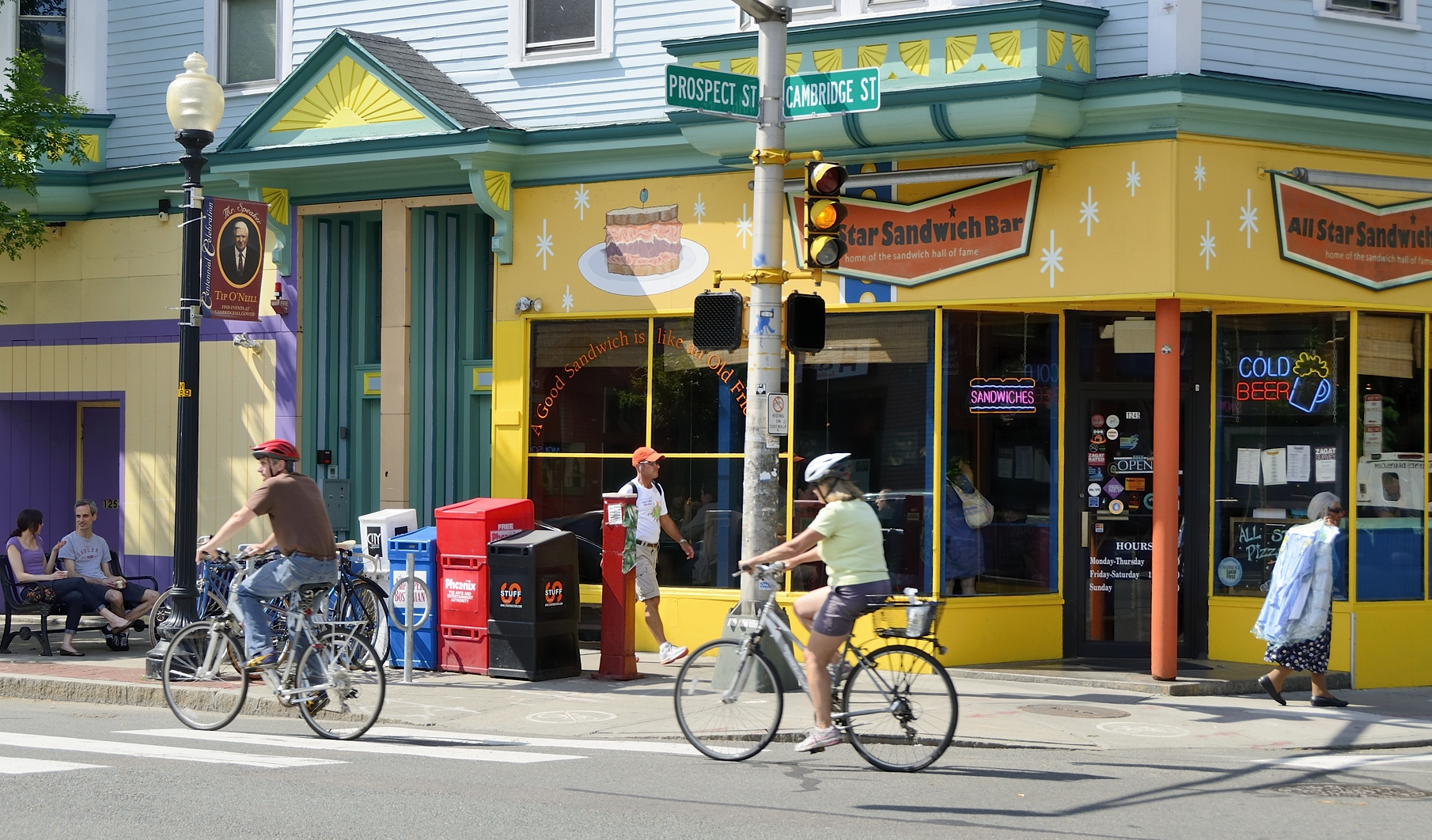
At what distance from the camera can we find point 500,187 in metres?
15.1

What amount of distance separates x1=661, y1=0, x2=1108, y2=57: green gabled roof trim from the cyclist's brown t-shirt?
5760mm

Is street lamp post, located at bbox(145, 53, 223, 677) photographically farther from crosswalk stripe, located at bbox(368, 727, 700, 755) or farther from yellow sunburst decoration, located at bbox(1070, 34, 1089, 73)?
yellow sunburst decoration, located at bbox(1070, 34, 1089, 73)

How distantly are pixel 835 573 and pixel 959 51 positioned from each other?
213 inches

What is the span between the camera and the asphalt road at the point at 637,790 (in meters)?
7.35

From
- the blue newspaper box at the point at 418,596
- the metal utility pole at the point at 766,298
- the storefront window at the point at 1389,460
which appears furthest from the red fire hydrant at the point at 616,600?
the storefront window at the point at 1389,460

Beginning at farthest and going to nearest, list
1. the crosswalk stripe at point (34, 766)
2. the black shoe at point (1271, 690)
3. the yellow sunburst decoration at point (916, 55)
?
1. the yellow sunburst decoration at point (916, 55)
2. the black shoe at point (1271, 690)
3. the crosswalk stripe at point (34, 766)

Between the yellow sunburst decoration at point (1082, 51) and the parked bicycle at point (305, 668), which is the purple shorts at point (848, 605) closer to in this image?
the parked bicycle at point (305, 668)

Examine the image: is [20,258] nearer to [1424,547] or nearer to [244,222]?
[244,222]

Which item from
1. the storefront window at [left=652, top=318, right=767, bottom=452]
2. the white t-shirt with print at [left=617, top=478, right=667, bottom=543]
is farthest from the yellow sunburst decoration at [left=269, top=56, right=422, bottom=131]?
the white t-shirt with print at [left=617, top=478, right=667, bottom=543]

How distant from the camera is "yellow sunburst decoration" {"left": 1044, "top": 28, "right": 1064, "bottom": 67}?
1246cm

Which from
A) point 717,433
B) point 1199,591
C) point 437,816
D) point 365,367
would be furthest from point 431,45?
point 437,816

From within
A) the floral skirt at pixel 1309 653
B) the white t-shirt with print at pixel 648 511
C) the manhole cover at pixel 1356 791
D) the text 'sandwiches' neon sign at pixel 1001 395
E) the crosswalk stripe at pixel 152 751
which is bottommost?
the manhole cover at pixel 1356 791

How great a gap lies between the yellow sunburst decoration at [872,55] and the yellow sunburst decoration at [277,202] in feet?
21.7

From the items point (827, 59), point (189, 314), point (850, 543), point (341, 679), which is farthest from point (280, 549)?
point (827, 59)
